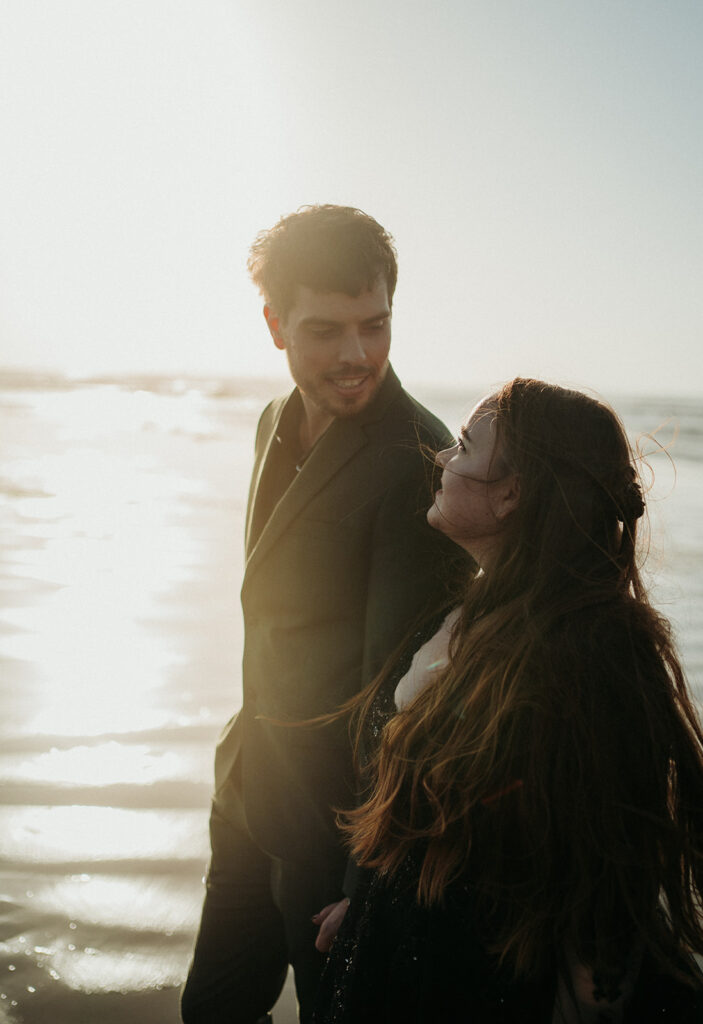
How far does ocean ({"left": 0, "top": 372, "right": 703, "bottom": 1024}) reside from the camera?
3193 millimetres

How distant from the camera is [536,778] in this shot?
1658 mm

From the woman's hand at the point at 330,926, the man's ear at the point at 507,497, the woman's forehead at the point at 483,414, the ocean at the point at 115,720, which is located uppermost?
the woman's forehead at the point at 483,414

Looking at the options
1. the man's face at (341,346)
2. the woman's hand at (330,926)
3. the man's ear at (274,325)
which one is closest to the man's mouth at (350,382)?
the man's face at (341,346)

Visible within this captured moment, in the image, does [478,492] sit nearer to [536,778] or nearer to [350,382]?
[536,778]

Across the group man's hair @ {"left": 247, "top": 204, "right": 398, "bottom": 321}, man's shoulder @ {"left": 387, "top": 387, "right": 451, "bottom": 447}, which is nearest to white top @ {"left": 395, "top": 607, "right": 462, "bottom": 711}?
man's shoulder @ {"left": 387, "top": 387, "right": 451, "bottom": 447}

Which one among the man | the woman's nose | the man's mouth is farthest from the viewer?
the man's mouth

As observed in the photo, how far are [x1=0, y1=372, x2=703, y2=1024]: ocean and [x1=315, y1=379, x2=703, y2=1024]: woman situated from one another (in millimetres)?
397

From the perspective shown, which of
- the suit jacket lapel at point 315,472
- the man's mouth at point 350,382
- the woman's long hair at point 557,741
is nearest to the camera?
the woman's long hair at point 557,741

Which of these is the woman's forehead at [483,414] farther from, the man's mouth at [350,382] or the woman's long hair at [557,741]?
the man's mouth at [350,382]

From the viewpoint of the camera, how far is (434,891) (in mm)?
1812

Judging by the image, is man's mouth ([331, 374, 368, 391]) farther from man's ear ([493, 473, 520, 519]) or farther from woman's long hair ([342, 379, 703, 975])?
man's ear ([493, 473, 520, 519])

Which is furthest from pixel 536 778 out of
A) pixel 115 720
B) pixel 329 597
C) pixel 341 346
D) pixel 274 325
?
pixel 115 720

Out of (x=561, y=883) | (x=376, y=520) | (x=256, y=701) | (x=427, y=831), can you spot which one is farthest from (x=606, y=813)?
(x=256, y=701)

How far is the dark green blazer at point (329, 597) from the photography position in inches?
92.6
